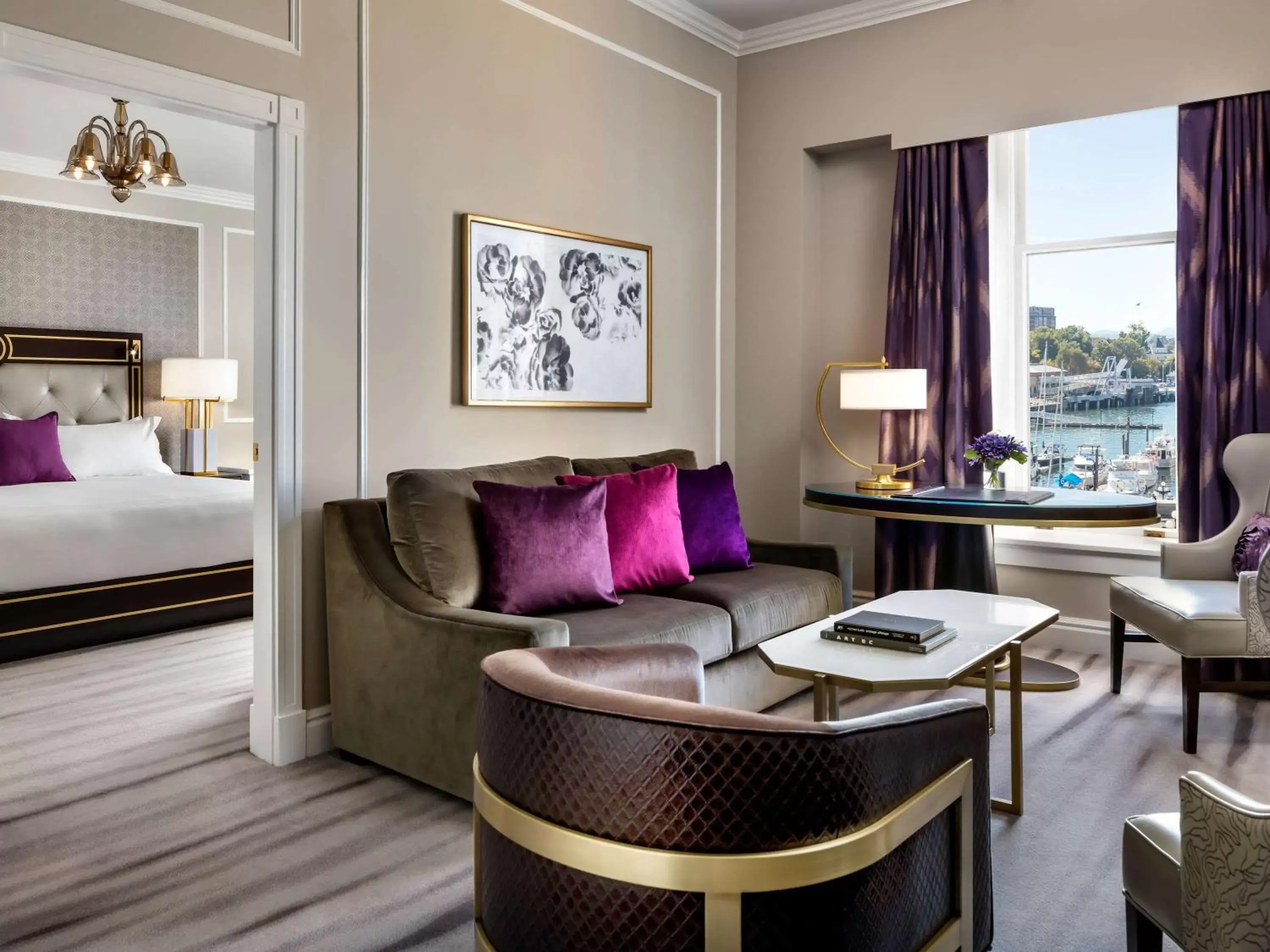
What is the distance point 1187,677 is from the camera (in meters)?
3.10

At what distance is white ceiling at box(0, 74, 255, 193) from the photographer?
517cm

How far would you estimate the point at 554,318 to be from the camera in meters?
4.04

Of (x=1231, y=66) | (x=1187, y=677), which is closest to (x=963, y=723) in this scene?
(x=1187, y=677)

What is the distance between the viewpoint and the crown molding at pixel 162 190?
6.20 metres

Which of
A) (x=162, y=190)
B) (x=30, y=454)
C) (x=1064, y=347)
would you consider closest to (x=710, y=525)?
(x=1064, y=347)

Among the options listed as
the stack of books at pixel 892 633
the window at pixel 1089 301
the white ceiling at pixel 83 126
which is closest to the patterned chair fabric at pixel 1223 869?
the stack of books at pixel 892 633

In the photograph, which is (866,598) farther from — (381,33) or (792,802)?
(792,802)

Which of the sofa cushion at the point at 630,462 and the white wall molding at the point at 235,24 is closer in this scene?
the white wall molding at the point at 235,24

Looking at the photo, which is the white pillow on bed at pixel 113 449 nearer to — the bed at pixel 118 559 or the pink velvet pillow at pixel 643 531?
the bed at pixel 118 559

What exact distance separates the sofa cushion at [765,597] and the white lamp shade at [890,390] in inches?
33.6

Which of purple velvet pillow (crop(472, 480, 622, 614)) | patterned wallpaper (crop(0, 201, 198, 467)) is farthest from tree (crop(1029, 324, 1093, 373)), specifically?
patterned wallpaper (crop(0, 201, 198, 467))

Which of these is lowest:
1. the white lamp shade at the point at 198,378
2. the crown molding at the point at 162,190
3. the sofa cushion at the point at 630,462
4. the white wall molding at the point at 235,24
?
the sofa cushion at the point at 630,462

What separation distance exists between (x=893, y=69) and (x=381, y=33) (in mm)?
2459

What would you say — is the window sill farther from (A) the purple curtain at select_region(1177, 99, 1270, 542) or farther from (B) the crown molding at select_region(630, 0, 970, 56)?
(B) the crown molding at select_region(630, 0, 970, 56)
